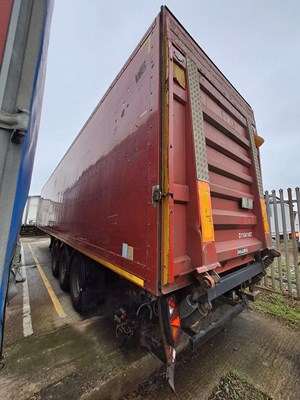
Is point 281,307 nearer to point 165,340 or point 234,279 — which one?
point 234,279

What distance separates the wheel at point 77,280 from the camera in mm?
3691

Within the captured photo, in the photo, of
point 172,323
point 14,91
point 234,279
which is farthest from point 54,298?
point 14,91

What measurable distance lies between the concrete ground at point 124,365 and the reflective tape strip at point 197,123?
2055 millimetres

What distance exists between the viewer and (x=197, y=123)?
2.03 meters

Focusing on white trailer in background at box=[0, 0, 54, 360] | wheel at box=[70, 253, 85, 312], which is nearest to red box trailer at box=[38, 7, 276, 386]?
wheel at box=[70, 253, 85, 312]

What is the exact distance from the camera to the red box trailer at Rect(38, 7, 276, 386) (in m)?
1.70

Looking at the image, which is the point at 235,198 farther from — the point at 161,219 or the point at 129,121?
the point at 129,121

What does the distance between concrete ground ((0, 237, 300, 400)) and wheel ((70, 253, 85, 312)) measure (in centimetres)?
88

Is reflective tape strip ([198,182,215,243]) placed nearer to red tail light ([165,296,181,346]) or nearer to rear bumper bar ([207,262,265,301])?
rear bumper bar ([207,262,265,301])

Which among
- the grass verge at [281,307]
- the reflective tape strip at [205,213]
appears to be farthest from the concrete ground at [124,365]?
the reflective tape strip at [205,213]

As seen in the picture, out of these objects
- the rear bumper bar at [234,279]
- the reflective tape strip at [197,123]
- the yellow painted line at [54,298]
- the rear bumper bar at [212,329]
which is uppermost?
the reflective tape strip at [197,123]

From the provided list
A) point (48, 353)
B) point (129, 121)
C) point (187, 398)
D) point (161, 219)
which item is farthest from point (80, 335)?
point (129, 121)

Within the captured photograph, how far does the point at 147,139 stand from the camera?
190cm

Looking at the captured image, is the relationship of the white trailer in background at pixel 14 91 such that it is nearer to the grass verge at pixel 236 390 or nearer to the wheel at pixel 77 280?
the grass verge at pixel 236 390
